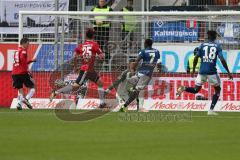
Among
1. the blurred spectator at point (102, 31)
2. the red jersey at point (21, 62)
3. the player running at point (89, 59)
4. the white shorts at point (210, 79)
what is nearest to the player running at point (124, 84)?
the player running at point (89, 59)

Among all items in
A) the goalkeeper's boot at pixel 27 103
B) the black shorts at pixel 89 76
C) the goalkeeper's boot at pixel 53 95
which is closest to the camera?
the goalkeeper's boot at pixel 27 103

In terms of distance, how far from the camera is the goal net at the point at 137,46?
79.8 ft

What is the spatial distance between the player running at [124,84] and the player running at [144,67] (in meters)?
0.28

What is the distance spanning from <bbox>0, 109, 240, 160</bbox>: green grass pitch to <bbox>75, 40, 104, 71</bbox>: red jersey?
351cm

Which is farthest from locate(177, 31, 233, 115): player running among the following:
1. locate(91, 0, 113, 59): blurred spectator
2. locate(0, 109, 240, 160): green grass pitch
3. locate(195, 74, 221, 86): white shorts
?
locate(91, 0, 113, 59): blurred spectator

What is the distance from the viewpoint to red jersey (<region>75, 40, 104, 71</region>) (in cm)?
2291

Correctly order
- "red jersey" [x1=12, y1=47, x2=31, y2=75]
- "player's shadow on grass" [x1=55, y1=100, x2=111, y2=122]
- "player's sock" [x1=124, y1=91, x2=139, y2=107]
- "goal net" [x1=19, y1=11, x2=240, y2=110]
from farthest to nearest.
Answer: "goal net" [x1=19, y1=11, x2=240, y2=110]
"red jersey" [x1=12, y1=47, x2=31, y2=75]
"player's sock" [x1=124, y1=91, x2=139, y2=107]
"player's shadow on grass" [x1=55, y1=100, x2=111, y2=122]

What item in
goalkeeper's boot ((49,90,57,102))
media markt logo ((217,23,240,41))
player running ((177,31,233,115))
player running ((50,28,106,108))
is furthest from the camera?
media markt logo ((217,23,240,41))

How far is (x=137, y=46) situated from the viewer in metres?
Result: 24.9

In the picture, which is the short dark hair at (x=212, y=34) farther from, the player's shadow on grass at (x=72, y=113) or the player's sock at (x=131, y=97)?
the player's shadow on grass at (x=72, y=113)

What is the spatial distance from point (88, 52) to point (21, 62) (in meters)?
2.12

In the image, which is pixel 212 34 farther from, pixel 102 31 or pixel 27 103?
pixel 27 103

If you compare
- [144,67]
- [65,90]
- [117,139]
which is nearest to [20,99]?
[65,90]

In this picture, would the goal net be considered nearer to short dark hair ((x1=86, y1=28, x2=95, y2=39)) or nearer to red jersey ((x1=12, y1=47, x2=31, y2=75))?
red jersey ((x1=12, y1=47, x2=31, y2=75))
